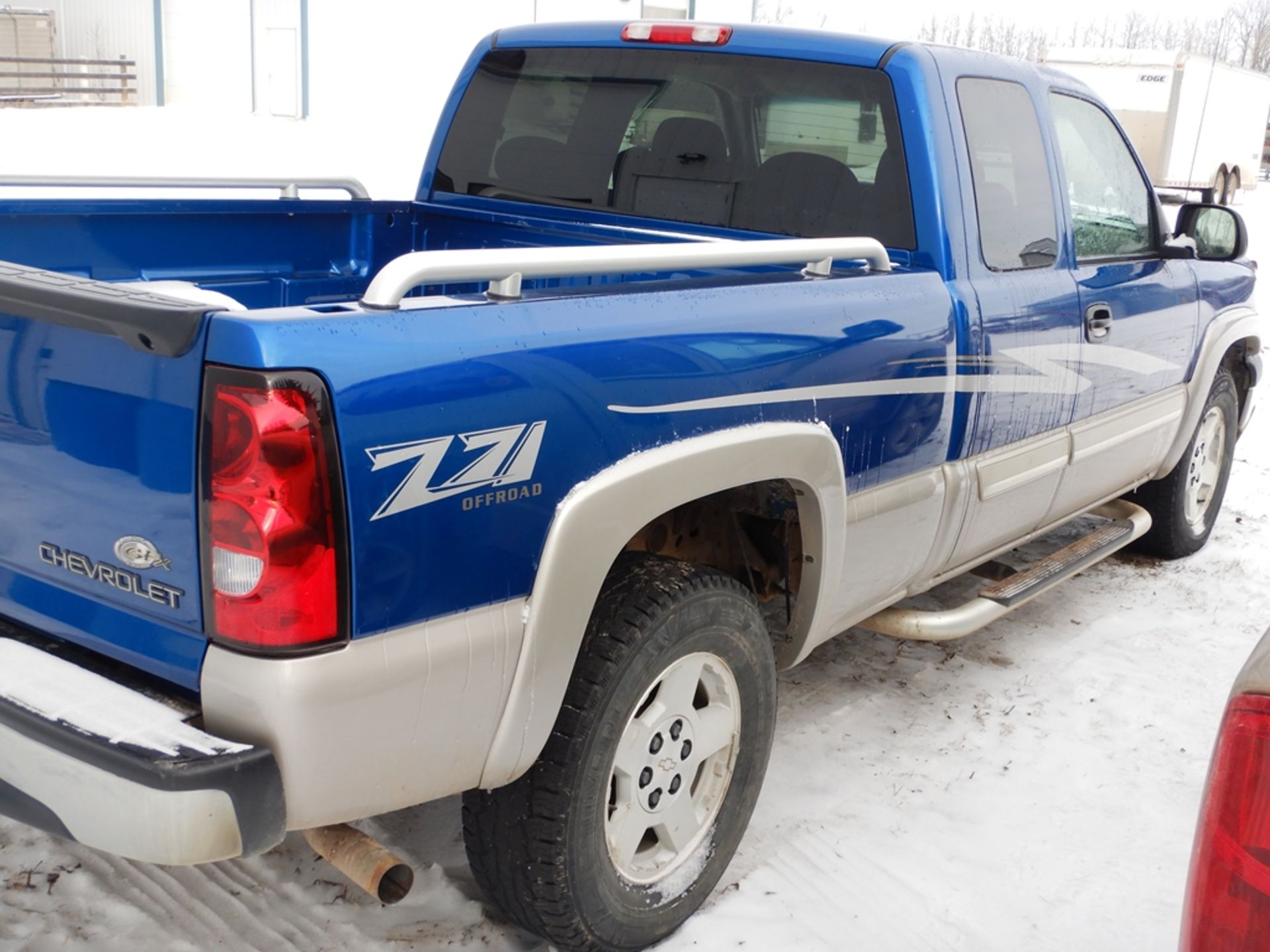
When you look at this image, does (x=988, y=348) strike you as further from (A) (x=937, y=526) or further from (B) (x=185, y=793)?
(B) (x=185, y=793)

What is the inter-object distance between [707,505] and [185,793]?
1.60m

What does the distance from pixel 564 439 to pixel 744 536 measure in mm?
1270

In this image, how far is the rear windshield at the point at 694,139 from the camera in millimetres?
3564

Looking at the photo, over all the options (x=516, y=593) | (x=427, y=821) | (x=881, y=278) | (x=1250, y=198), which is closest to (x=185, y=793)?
(x=516, y=593)

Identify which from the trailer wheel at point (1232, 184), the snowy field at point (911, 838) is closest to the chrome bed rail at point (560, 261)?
the snowy field at point (911, 838)

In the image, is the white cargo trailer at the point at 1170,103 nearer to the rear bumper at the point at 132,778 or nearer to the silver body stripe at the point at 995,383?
the silver body stripe at the point at 995,383

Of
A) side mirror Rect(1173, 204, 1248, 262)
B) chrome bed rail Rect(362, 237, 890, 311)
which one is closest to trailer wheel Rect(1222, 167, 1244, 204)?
side mirror Rect(1173, 204, 1248, 262)

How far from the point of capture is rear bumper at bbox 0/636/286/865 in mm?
1917

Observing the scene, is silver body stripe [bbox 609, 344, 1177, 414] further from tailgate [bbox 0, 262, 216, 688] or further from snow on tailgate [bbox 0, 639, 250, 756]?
snow on tailgate [bbox 0, 639, 250, 756]

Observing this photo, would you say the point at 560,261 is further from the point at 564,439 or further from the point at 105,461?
the point at 105,461

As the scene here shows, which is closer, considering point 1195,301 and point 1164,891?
point 1164,891

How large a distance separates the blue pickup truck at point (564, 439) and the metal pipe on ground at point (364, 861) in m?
0.02

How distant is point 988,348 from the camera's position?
350 centimetres

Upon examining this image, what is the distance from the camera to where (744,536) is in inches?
136
